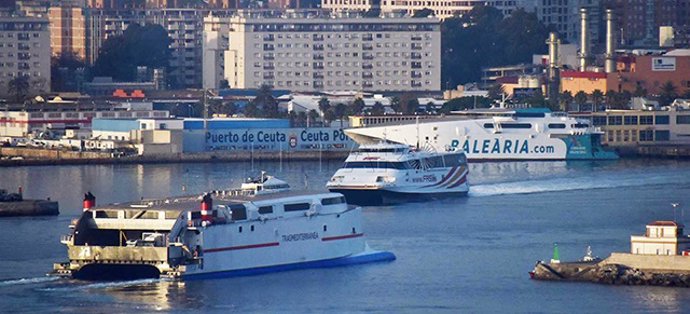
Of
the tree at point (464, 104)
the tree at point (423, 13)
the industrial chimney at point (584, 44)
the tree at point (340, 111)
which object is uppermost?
the tree at point (423, 13)

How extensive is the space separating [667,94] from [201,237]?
30597 millimetres

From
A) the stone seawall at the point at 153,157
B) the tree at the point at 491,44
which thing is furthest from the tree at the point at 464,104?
the tree at the point at 491,44

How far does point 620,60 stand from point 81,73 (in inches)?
550

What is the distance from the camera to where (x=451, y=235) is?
29141mm

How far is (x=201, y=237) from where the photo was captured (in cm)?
2445

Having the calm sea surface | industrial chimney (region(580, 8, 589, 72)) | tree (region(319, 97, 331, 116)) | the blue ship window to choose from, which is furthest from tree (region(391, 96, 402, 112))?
the calm sea surface

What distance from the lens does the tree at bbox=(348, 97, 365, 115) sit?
Answer: 5196 cm

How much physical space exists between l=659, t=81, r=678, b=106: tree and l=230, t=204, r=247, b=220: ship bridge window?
28708 millimetres

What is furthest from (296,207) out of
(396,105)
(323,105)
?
(396,105)

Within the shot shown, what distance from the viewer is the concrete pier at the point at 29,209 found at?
31.9 metres

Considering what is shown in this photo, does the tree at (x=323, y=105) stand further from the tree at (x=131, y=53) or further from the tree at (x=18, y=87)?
the tree at (x=131, y=53)

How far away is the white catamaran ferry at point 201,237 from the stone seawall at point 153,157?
18634 millimetres

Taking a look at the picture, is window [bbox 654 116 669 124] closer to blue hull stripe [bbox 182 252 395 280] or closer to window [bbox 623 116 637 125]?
window [bbox 623 116 637 125]

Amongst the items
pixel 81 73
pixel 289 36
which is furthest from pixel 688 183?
pixel 81 73
